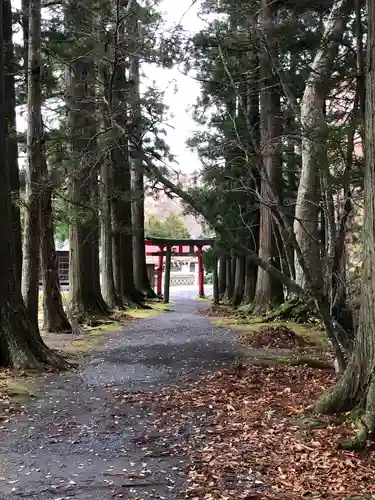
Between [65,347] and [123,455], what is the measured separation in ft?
20.3

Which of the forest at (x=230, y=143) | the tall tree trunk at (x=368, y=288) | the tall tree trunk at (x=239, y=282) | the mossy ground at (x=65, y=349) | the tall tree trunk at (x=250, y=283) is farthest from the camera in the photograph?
the tall tree trunk at (x=239, y=282)

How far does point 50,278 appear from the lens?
39.4 feet

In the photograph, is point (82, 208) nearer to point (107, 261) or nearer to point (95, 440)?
point (107, 261)

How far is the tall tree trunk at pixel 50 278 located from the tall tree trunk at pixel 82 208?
2.20 ft

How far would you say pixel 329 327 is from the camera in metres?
5.60

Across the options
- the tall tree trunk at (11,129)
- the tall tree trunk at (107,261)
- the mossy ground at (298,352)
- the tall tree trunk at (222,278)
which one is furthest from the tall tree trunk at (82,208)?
the tall tree trunk at (222,278)

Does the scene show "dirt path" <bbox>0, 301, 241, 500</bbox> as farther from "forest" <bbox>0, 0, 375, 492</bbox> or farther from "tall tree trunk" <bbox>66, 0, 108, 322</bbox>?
"tall tree trunk" <bbox>66, 0, 108, 322</bbox>

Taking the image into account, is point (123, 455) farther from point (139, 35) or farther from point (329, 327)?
point (139, 35)

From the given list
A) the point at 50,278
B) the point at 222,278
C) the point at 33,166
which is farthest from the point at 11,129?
the point at 222,278

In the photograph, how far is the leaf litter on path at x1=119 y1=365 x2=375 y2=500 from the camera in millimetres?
3805

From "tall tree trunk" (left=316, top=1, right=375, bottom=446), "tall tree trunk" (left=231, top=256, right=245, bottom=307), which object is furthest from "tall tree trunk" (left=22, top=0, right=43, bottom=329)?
"tall tree trunk" (left=231, top=256, right=245, bottom=307)

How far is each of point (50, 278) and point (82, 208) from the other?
67.0 inches

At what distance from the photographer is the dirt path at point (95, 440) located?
150 inches

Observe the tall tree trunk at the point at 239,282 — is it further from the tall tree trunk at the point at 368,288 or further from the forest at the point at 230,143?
the tall tree trunk at the point at 368,288
